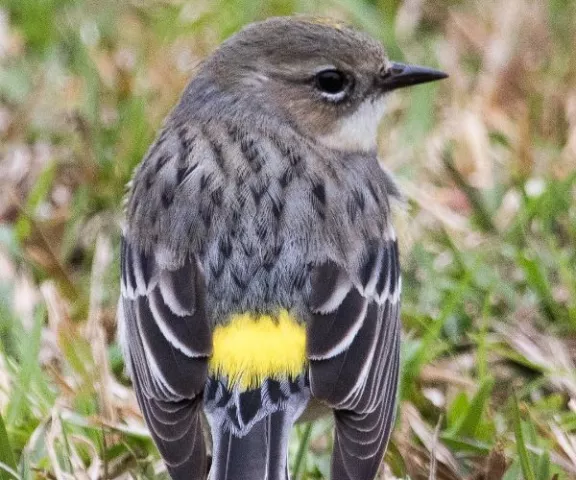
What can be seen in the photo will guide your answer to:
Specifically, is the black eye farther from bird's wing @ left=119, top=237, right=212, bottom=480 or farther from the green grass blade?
the green grass blade

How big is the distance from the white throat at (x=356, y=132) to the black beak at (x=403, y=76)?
0.10 meters

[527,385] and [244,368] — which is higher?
[244,368]

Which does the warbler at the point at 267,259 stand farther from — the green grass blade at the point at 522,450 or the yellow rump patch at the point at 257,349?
the green grass blade at the point at 522,450

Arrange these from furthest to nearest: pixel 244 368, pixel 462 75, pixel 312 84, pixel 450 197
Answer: pixel 462 75, pixel 450 197, pixel 312 84, pixel 244 368

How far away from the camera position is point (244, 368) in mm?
4547

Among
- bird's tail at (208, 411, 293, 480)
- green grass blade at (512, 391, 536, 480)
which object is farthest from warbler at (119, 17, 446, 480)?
green grass blade at (512, 391, 536, 480)

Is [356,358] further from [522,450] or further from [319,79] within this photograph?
[319,79]

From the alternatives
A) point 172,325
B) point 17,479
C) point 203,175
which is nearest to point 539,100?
point 203,175

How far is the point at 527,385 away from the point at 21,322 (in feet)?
7.16

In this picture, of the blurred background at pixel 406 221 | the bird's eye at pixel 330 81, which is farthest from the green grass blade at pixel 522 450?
the bird's eye at pixel 330 81

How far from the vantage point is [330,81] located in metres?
5.73

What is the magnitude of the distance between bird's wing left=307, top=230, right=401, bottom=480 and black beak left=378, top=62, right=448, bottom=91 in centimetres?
90

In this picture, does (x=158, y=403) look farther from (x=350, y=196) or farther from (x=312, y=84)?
(x=312, y=84)

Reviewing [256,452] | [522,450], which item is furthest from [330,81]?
[256,452]
